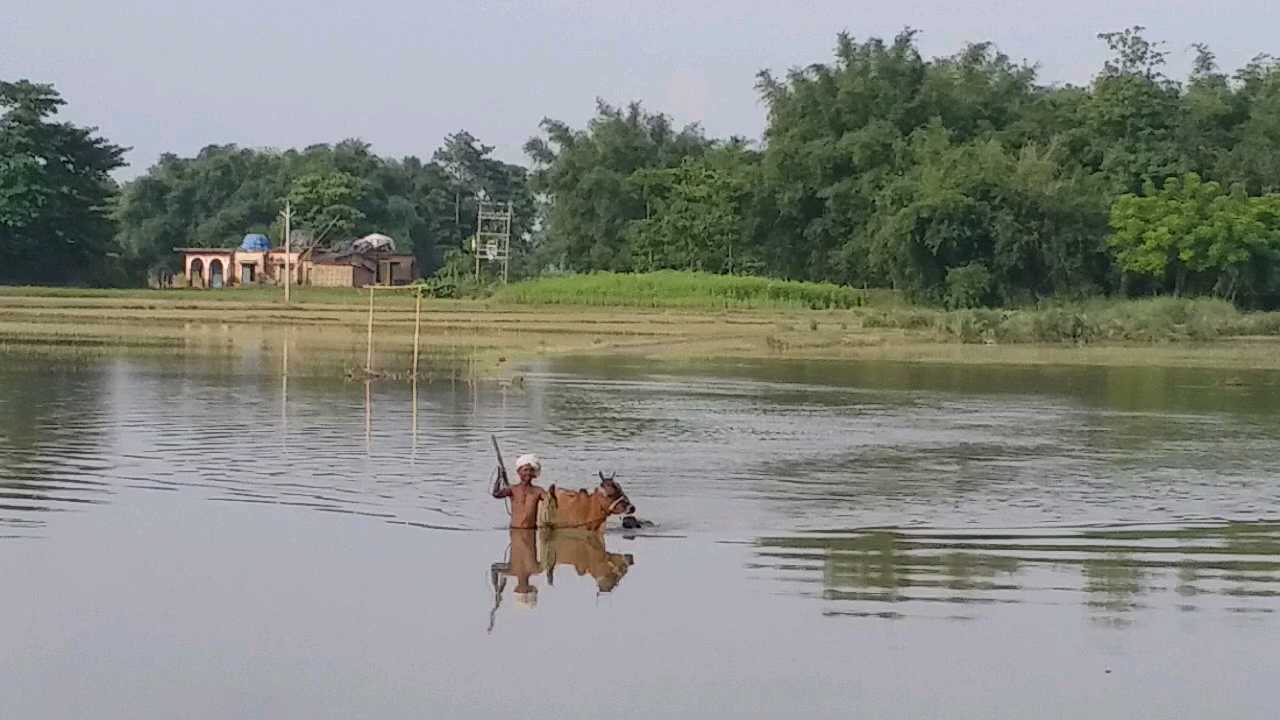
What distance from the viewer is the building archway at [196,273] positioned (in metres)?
74.2

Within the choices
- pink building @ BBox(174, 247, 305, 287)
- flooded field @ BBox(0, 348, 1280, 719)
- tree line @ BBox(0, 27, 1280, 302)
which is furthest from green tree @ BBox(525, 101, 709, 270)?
flooded field @ BBox(0, 348, 1280, 719)

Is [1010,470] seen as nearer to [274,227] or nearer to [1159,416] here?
[1159,416]

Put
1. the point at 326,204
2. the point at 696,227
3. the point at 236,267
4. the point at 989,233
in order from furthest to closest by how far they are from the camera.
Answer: the point at 326,204, the point at 236,267, the point at 696,227, the point at 989,233

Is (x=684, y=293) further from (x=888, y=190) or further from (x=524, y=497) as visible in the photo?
(x=524, y=497)

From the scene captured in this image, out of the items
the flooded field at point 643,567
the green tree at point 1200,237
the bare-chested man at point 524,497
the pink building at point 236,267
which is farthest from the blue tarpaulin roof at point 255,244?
the bare-chested man at point 524,497

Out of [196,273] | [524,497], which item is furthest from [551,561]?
[196,273]

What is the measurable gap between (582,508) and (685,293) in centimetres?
4101

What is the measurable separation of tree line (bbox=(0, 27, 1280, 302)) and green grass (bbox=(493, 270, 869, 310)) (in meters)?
2.75

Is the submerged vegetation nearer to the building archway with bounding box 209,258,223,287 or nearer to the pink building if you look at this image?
the pink building

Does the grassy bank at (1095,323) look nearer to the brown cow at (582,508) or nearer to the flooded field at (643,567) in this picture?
the flooded field at (643,567)

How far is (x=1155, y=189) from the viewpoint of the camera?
2282 inches

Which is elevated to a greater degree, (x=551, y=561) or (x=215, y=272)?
(x=215, y=272)

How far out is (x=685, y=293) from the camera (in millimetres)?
54750

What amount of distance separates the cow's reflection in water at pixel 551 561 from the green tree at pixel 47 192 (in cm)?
4834
